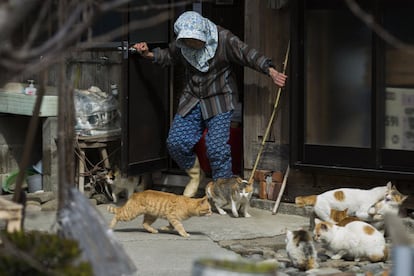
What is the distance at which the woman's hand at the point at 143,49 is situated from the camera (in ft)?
29.7

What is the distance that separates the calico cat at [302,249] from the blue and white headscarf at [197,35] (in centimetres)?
256

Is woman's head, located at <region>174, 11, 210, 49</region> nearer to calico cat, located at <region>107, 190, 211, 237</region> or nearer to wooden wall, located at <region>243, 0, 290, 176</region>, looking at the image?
wooden wall, located at <region>243, 0, 290, 176</region>

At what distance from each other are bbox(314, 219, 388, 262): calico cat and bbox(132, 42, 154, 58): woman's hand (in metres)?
2.88

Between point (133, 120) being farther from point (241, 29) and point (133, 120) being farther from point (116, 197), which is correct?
point (241, 29)

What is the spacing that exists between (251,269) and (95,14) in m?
A: 1.26

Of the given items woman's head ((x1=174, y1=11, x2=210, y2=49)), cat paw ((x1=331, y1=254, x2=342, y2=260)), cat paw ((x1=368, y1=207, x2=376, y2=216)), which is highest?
woman's head ((x1=174, y1=11, x2=210, y2=49))

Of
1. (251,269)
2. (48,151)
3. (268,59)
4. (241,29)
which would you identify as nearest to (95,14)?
(251,269)

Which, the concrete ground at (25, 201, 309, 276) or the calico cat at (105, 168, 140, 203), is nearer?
the concrete ground at (25, 201, 309, 276)

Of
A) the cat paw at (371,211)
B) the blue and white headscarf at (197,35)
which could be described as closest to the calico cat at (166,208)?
the cat paw at (371,211)

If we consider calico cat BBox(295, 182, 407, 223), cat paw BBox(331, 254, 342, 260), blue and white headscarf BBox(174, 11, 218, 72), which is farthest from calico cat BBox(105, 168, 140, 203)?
cat paw BBox(331, 254, 342, 260)

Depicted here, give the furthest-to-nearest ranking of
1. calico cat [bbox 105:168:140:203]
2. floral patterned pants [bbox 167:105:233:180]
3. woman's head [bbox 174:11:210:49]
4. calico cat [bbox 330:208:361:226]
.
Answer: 1. calico cat [bbox 105:168:140:203]
2. floral patterned pants [bbox 167:105:233:180]
3. woman's head [bbox 174:11:210:49]
4. calico cat [bbox 330:208:361:226]

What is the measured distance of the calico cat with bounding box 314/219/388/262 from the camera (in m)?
6.97

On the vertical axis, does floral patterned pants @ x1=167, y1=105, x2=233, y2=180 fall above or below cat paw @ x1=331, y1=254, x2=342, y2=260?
above

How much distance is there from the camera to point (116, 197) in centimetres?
972
